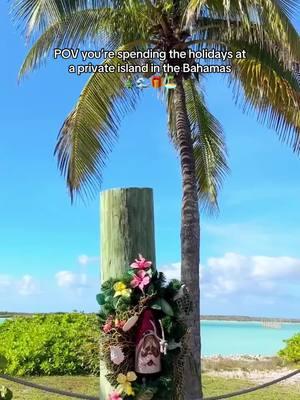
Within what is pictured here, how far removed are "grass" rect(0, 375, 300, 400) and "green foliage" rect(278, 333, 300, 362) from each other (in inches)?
101

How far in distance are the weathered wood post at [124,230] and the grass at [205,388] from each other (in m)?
5.81

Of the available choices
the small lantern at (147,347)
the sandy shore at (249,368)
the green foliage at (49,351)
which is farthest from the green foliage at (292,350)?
the small lantern at (147,347)

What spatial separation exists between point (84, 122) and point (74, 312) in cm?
521

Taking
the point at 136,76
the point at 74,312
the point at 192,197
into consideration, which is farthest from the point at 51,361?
the point at 136,76

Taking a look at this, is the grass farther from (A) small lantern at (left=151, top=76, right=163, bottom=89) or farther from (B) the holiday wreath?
(B) the holiday wreath

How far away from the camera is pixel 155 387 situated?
3.55 metres

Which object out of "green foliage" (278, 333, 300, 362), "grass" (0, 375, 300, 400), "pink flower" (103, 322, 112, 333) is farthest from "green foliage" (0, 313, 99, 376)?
"pink flower" (103, 322, 112, 333)

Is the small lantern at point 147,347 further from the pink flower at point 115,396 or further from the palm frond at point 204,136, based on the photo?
the palm frond at point 204,136

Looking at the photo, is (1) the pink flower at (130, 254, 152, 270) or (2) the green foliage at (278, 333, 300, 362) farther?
(2) the green foliage at (278, 333, 300, 362)

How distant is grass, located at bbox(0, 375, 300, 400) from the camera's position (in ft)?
30.6

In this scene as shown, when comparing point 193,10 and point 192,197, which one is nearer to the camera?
point 193,10

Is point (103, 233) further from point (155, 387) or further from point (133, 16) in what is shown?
point (133, 16)

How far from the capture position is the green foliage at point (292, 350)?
13.1m

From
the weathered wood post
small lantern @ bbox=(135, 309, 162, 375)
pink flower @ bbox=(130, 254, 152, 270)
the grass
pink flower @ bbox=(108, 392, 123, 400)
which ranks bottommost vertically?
the grass
